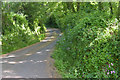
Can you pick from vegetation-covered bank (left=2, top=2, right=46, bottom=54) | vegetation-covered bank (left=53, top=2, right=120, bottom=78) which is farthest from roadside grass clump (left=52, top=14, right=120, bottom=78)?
vegetation-covered bank (left=2, top=2, right=46, bottom=54)

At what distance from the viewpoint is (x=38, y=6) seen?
1530 centimetres

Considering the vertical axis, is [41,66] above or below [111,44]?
below

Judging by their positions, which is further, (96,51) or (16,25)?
(16,25)

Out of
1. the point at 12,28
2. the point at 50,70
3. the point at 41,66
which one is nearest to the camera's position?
the point at 50,70

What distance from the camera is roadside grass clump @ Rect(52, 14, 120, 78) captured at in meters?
5.23

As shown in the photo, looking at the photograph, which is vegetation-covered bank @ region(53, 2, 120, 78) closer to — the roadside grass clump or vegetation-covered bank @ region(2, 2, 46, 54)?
the roadside grass clump

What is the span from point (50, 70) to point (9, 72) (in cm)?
147

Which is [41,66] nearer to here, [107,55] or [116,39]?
[107,55]

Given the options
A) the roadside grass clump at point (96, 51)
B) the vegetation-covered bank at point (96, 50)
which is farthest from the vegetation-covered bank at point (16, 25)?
the roadside grass clump at point (96, 51)

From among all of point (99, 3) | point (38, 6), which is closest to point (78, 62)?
point (99, 3)

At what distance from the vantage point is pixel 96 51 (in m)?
5.49

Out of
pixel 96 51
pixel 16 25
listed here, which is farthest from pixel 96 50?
pixel 16 25

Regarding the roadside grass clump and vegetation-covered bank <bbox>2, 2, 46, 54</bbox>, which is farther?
vegetation-covered bank <bbox>2, 2, 46, 54</bbox>

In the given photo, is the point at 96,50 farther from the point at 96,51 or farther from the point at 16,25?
the point at 16,25
